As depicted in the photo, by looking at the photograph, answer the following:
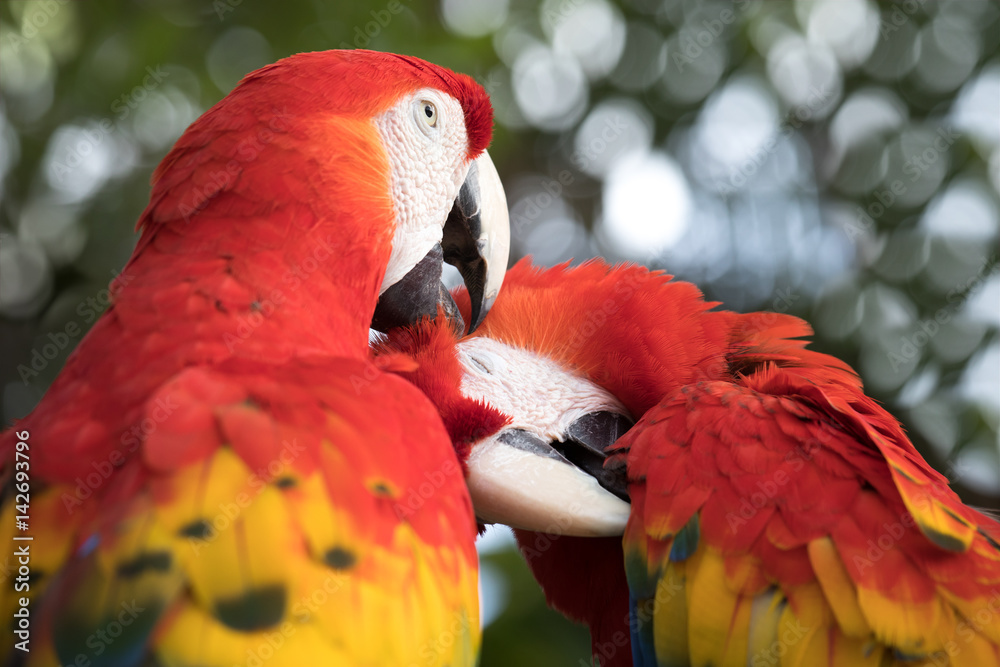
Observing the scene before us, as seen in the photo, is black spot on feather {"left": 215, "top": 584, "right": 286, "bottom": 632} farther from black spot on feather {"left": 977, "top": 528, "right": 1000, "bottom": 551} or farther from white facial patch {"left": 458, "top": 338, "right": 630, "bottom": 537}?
black spot on feather {"left": 977, "top": 528, "right": 1000, "bottom": 551}

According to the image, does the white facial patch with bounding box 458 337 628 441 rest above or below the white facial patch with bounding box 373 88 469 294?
below

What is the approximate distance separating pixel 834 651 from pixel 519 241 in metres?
1.62

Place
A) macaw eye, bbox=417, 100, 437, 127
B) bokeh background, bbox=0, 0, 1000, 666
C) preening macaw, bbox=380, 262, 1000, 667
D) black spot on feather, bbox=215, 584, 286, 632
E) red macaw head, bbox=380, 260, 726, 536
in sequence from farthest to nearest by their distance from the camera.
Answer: bokeh background, bbox=0, 0, 1000, 666 < macaw eye, bbox=417, 100, 437, 127 < red macaw head, bbox=380, 260, 726, 536 < preening macaw, bbox=380, 262, 1000, 667 < black spot on feather, bbox=215, 584, 286, 632

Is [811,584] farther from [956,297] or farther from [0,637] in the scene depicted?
[956,297]

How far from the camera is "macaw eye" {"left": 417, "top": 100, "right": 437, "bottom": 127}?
0.97m

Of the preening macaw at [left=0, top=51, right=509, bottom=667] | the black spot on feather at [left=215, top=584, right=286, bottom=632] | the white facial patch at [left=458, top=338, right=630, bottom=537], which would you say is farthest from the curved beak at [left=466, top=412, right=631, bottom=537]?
the black spot on feather at [left=215, top=584, right=286, bottom=632]

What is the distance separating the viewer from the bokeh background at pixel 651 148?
1.69 metres

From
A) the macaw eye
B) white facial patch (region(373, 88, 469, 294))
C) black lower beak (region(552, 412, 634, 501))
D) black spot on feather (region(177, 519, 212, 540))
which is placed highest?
the macaw eye

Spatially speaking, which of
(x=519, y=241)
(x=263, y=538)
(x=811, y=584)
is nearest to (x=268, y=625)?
(x=263, y=538)

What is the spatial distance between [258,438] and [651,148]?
5.67 feet

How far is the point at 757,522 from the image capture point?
0.76 meters

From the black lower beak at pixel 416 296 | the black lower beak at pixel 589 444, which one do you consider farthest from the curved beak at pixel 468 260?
the black lower beak at pixel 589 444

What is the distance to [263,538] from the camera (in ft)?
1.95

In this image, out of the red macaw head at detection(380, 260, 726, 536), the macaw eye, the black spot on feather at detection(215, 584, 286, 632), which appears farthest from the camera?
the macaw eye
